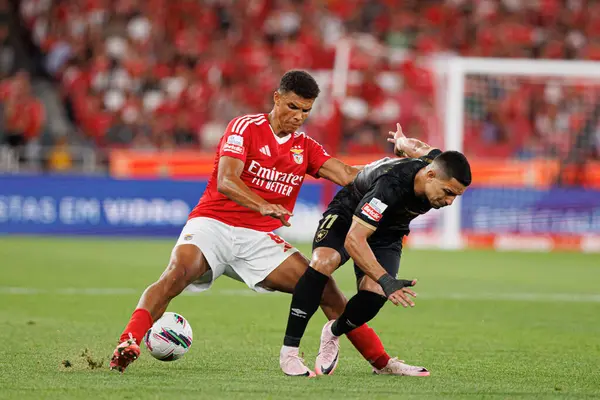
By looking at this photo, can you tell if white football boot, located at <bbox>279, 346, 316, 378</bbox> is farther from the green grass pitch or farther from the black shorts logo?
the black shorts logo

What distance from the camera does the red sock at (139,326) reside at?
264 inches

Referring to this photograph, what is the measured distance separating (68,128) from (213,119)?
298 centimetres

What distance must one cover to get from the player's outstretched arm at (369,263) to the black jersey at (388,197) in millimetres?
61

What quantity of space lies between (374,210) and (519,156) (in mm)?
14647

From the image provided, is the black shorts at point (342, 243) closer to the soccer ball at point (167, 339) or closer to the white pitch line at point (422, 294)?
the soccer ball at point (167, 339)

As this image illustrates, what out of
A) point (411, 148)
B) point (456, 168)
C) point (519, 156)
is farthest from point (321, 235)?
point (519, 156)

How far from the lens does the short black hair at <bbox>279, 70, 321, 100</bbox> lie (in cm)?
705

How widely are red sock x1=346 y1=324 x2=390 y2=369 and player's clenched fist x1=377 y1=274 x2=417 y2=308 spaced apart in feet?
3.04

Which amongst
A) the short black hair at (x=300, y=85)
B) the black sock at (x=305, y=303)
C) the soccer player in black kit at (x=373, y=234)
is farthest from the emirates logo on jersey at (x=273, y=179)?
the black sock at (x=305, y=303)

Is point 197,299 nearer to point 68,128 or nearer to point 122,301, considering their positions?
→ point 122,301

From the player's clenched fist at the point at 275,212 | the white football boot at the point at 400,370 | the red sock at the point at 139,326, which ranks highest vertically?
the player's clenched fist at the point at 275,212

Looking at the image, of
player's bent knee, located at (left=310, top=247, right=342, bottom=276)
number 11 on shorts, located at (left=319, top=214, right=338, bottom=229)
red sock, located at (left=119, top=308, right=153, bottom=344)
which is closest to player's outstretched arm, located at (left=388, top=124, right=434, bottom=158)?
number 11 on shorts, located at (left=319, top=214, right=338, bottom=229)

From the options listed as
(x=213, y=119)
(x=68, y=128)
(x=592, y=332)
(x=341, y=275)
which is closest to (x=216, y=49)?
(x=213, y=119)

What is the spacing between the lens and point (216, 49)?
78.3ft
